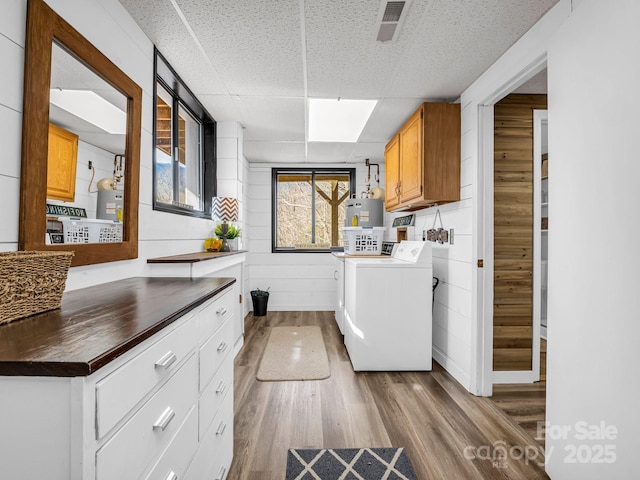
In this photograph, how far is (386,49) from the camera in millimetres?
2119

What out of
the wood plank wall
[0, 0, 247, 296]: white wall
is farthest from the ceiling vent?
[0, 0, 247, 296]: white wall

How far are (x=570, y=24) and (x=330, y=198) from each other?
4.08 m

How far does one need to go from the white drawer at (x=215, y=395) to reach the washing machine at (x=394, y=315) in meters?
1.48

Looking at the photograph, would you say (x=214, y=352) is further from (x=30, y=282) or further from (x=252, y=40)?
(x=252, y=40)

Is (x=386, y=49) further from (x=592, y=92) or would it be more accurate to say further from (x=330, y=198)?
(x=330, y=198)

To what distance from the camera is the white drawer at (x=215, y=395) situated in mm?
1247

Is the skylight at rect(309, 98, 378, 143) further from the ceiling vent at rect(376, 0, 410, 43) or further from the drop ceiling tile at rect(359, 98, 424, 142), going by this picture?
the ceiling vent at rect(376, 0, 410, 43)

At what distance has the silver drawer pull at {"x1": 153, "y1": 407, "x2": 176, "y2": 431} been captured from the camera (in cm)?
87

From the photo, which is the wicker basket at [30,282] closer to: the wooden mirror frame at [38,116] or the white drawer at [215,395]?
the wooden mirror frame at [38,116]

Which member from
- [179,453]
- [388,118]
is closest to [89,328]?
[179,453]

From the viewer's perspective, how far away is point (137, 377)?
0.78 m

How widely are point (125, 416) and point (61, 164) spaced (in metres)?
1.04

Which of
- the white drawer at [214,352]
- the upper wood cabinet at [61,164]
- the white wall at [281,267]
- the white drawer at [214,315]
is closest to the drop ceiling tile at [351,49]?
the upper wood cabinet at [61,164]

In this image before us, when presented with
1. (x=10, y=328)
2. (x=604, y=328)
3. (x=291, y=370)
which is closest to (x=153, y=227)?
(x=10, y=328)
